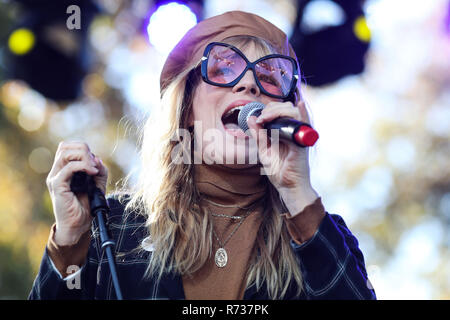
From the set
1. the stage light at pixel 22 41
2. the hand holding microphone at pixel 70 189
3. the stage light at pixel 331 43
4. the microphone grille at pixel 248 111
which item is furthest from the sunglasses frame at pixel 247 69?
the stage light at pixel 22 41

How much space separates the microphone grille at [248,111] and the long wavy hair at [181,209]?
355 millimetres

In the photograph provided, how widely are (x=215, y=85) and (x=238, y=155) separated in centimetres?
29

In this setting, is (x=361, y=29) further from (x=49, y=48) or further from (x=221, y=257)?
(x=221, y=257)

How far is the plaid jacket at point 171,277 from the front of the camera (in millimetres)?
1671

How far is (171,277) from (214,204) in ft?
1.25

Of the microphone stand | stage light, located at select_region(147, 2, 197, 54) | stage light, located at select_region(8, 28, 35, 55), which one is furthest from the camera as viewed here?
stage light, located at select_region(8, 28, 35, 55)

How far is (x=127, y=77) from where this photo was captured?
7504mm

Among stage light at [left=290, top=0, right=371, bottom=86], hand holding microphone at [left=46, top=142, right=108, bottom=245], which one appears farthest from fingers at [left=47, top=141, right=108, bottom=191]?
stage light at [left=290, top=0, right=371, bottom=86]

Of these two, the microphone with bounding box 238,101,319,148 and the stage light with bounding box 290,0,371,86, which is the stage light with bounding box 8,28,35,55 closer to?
the stage light with bounding box 290,0,371,86

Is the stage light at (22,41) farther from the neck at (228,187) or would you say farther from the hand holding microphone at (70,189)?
the hand holding microphone at (70,189)

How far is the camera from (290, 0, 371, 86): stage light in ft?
12.7

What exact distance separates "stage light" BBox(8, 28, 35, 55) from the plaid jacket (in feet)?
7.34

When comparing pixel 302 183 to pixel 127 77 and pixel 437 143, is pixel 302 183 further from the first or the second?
pixel 437 143

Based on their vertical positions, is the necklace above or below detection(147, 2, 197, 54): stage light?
below
